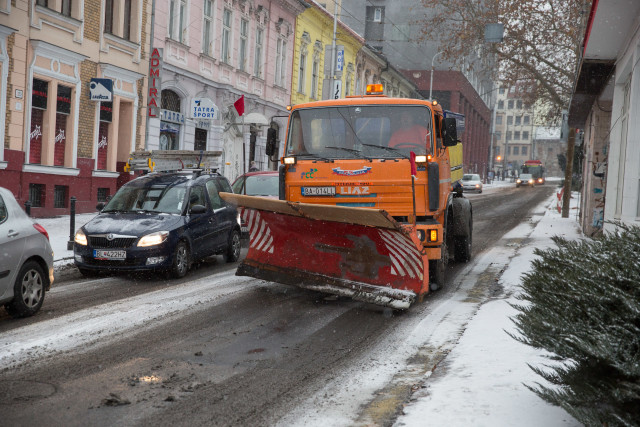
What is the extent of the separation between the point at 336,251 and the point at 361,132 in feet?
5.65

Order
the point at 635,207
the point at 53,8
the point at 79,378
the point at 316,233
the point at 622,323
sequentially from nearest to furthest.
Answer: the point at 622,323 < the point at 79,378 < the point at 316,233 < the point at 635,207 < the point at 53,8

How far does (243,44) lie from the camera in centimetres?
3027

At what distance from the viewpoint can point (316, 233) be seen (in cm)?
908

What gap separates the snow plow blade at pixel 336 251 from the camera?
837 centimetres

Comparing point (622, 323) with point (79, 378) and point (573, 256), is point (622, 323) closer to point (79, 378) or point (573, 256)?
point (573, 256)

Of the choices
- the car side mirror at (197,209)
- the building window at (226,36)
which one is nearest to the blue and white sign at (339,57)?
the building window at (226,36)

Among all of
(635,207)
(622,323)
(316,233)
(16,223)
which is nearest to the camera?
(622,323)

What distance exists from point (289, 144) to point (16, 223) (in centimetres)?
377

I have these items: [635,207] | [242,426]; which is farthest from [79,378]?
[635,207]

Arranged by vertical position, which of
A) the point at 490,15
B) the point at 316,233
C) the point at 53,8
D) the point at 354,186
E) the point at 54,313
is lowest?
the point at 54,313

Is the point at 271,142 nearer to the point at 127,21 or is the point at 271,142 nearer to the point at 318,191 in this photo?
the point at 318,191

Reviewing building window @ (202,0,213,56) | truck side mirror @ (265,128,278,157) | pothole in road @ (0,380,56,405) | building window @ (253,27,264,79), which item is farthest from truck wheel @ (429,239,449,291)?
building window @ (253,27,264,79)

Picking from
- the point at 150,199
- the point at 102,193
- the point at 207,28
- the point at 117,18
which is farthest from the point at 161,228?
the point at 207,28

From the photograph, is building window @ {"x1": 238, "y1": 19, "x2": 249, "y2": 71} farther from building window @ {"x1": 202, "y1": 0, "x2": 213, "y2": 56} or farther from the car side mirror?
the car side mirror
